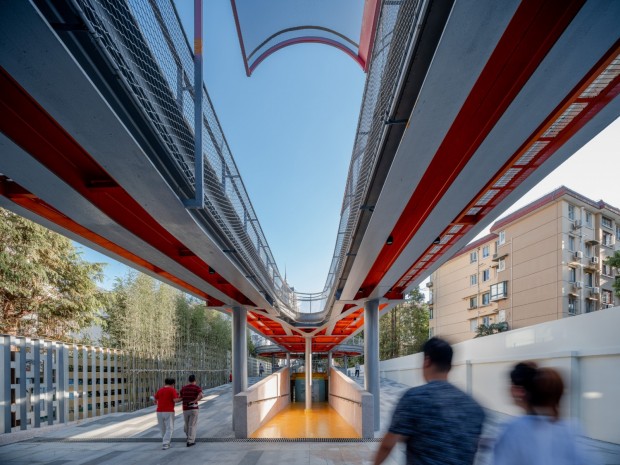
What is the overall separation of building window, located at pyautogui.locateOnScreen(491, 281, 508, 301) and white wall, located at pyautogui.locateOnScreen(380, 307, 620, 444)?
1695 centimetres

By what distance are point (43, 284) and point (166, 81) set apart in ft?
53.9

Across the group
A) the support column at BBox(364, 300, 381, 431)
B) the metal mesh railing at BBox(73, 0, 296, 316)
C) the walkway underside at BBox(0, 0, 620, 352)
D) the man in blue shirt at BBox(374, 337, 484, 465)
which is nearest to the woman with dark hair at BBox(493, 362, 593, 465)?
the man in blue shirt at BBox(374, 337, 484, 465)

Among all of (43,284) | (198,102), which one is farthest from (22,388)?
(198,102)

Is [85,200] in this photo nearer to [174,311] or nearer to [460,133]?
[460,133]

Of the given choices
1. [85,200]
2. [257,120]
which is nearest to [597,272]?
[257,120]

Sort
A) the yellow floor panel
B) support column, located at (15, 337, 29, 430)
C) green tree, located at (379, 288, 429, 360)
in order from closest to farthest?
1. support column, located at (15, 337, 29, 430)
2. the yellow floor panel
3. green tree, located at (379, 288, 429, 360)

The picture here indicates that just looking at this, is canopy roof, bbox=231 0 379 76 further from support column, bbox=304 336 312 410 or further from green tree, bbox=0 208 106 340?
support column, bbox=304 336 312 410

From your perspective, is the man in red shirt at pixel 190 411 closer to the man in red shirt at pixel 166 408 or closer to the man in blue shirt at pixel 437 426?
the man in red shirt at pixel 166 408

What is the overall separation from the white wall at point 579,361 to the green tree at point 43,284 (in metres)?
13.9

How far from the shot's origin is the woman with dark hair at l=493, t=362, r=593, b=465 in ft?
7.77

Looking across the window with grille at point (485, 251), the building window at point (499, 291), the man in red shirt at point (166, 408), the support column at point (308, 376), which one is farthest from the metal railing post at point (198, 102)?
Answer: the window with grille at point (485, 251)

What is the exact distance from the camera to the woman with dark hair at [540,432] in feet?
7.77

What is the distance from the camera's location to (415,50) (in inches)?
133

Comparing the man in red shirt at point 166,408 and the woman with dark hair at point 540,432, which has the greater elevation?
the woman with dark hair at point 540,432
